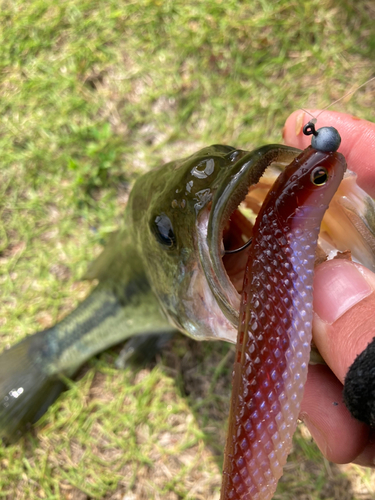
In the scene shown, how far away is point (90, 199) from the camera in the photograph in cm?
301

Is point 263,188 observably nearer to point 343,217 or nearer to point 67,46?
point 343,217

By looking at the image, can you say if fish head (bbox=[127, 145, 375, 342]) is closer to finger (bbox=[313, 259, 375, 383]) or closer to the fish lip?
the fish lip

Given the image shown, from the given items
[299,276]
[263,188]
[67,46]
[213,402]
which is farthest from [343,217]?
[67,46]

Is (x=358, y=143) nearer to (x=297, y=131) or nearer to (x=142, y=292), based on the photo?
(x=297, y=131)

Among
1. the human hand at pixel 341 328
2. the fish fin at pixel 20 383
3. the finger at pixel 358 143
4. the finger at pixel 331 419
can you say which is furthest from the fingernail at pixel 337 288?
the fish fin at pixel 20 383

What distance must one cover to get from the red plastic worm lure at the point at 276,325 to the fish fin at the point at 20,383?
6.20 ft

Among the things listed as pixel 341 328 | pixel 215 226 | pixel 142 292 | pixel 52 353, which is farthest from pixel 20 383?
pixel 341 328

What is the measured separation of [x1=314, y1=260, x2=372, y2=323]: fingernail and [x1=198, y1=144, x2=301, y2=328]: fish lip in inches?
11.8

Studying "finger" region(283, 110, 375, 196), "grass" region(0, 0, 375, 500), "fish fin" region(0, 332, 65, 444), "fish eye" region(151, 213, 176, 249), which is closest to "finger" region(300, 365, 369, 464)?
"fish eye" region(151, 213, 176, 249)

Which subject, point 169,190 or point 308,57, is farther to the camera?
point 308,57

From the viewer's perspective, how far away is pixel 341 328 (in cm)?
127

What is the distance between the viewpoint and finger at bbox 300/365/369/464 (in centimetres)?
147

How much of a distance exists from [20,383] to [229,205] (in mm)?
2141

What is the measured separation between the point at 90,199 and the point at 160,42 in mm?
1395
